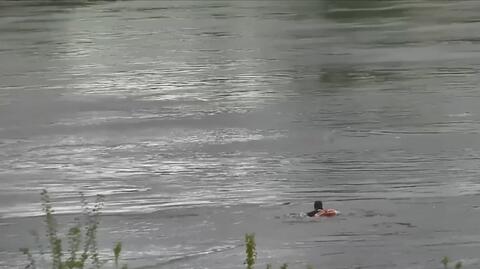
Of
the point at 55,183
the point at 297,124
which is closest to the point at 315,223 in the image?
the point at 55,183

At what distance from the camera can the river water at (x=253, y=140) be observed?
979 cm

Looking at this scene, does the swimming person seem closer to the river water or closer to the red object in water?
the red object in water

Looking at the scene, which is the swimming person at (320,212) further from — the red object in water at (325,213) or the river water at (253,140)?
the river water at (253,140)

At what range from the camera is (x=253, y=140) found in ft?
45.8

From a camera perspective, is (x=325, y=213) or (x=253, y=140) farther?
(x=253, y=140)

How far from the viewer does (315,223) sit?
33.1ft

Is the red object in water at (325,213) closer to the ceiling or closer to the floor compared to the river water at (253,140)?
closer to the floor

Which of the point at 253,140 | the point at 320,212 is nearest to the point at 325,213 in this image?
the point at 320,212

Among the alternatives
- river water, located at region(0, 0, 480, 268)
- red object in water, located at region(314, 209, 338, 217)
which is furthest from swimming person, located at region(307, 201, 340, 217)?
river water, located at region(0, 0, 480, 268)

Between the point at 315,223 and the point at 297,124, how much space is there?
15.8 feet

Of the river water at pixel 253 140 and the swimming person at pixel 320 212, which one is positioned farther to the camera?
the swimming person at pixel 320 212

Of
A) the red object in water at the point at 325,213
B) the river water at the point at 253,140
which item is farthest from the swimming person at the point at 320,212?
the river water at the point at 253,140

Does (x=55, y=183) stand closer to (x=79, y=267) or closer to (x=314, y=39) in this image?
(x=79, y=267)

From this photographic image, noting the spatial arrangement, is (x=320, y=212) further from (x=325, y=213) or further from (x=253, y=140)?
(x=253, y=140)
